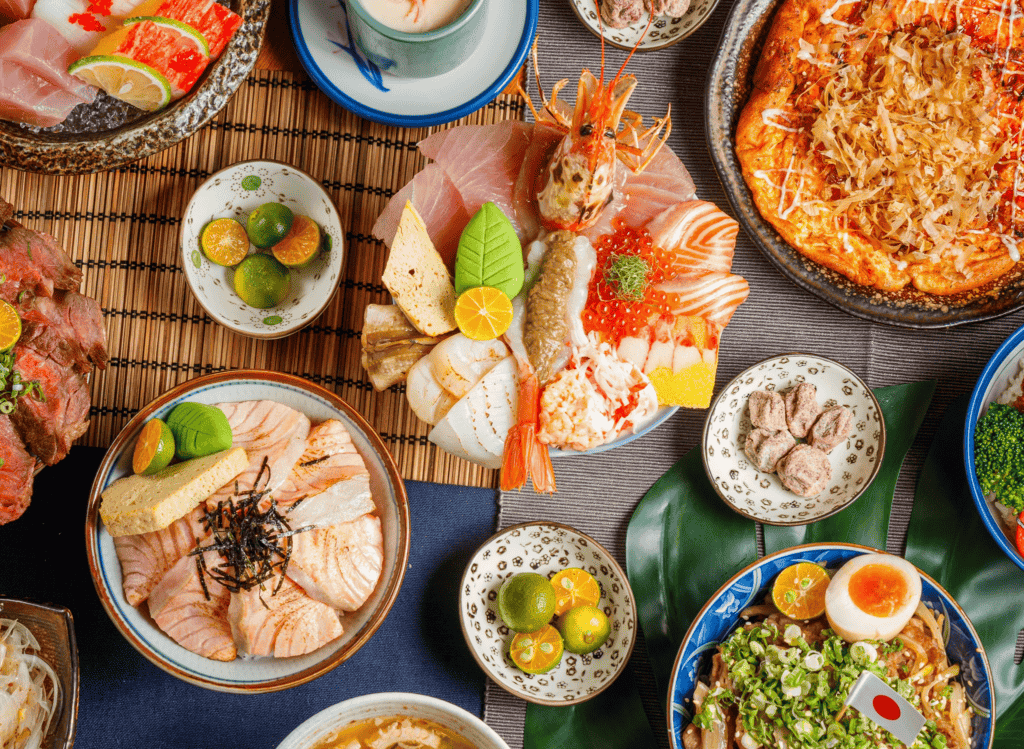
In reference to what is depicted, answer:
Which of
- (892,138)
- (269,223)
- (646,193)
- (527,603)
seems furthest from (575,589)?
(892,138)

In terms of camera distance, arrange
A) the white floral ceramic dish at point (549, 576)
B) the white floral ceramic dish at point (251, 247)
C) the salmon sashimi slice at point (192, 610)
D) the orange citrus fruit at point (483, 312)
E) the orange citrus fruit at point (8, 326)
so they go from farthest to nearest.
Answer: the white floral ceramic dish at point (549, 576), the white floral ceramic dish at point (251, 247), the salmon sashimi slice at point (192, 610), the orange citrus fruit at point (483, 312), the orange citrus fruit at point (8, 326)

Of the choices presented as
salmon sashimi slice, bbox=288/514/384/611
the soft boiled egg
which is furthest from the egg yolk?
salmon sashimi slice, bbox=288/514/384/611

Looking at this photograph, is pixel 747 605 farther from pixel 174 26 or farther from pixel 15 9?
pixel 15 9

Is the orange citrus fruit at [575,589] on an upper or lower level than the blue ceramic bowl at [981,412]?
lower

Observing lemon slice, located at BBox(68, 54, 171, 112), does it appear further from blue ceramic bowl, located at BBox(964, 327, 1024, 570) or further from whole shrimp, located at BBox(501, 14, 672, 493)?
blue ceramic bowl, located at BBox(964, 327, 1024, 570)

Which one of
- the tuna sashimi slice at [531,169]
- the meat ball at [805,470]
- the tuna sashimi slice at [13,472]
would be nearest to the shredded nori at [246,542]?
the tuna sashimi slice at [13,472]

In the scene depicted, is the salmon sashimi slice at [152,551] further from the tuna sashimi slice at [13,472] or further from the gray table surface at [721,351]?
the gray table surface at [721,351]

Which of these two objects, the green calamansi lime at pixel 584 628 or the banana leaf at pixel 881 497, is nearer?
the green calamansi lime at pixel 584 628
